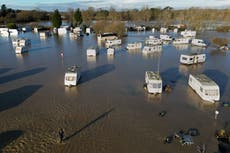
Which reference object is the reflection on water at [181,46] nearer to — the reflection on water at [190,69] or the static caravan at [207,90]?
the reflection on water at [190,69]

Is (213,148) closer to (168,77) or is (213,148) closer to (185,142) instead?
(185,142)

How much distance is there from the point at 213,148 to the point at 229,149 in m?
0.66

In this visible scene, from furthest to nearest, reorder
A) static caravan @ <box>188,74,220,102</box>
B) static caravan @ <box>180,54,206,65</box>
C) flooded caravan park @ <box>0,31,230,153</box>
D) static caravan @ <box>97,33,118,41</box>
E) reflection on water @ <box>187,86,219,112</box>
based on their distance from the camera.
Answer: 1. static caravan @ <box>97,33,118,41</box>
2. static caravan @ <box>180,54,206,65</box>
3. static caravan @ <box>188,74,220,102</box>
4. reflection on water @ <box>187,86,219,112</box>
5. flooded caravan park @ <box>0,31,230,153</box>

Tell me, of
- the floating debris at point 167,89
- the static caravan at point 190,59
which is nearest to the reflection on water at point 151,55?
the static caravan at point 190,59

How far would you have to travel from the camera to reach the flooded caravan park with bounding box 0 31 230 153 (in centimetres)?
1013

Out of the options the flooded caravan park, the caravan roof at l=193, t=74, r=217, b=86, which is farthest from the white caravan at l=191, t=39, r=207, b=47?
the caravan roof at l=193, t=74, r=217, b=86

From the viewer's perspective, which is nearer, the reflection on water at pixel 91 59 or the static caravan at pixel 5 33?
the reflection on water at pixel 91 59

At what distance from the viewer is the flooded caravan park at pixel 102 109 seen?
10.1m

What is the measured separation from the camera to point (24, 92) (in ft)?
52.0

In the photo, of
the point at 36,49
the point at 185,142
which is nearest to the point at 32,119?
the point at 185,142

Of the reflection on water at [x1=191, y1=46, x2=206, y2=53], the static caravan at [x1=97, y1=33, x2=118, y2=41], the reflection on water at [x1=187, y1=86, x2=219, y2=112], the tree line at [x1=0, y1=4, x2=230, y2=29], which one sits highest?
the tree line at [x1=0, y1=4, x2=230, y2=29]

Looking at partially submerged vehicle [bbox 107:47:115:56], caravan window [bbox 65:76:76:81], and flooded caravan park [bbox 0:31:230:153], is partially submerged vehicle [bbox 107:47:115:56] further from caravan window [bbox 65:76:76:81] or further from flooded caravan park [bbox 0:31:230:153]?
caravan window [bbox 65:76:76:81]

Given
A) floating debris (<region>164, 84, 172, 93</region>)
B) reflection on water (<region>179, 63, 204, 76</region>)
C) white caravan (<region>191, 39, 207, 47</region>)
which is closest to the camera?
floating debris (<region>164, 84, 172, 93</region>)

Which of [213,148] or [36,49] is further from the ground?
[36,49]
